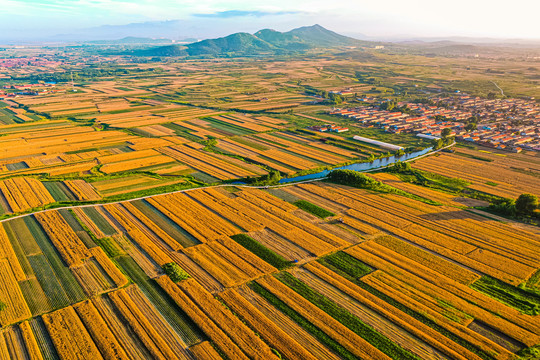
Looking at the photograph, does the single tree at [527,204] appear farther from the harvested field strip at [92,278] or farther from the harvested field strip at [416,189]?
the harvested field strip at [92,278]

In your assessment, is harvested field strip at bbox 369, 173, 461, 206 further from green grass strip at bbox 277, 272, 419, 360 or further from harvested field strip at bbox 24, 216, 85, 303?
harvested field strip at bbox 24, 216, 85, 303

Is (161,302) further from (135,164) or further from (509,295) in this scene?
(135,164)

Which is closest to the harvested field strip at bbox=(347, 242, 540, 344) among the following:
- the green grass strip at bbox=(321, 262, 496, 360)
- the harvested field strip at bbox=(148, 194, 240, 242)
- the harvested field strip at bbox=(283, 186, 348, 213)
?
the green grass strip at bbox=(321, 262, 496, 360)

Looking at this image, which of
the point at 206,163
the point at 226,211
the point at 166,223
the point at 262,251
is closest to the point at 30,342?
the point at 166,223

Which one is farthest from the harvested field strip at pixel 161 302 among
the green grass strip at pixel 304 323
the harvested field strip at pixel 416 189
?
the harvested field strip at pixel 416 189

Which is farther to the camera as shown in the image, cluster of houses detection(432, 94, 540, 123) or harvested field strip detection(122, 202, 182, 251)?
cluster of houses detection(432, 94, 540, 123)
